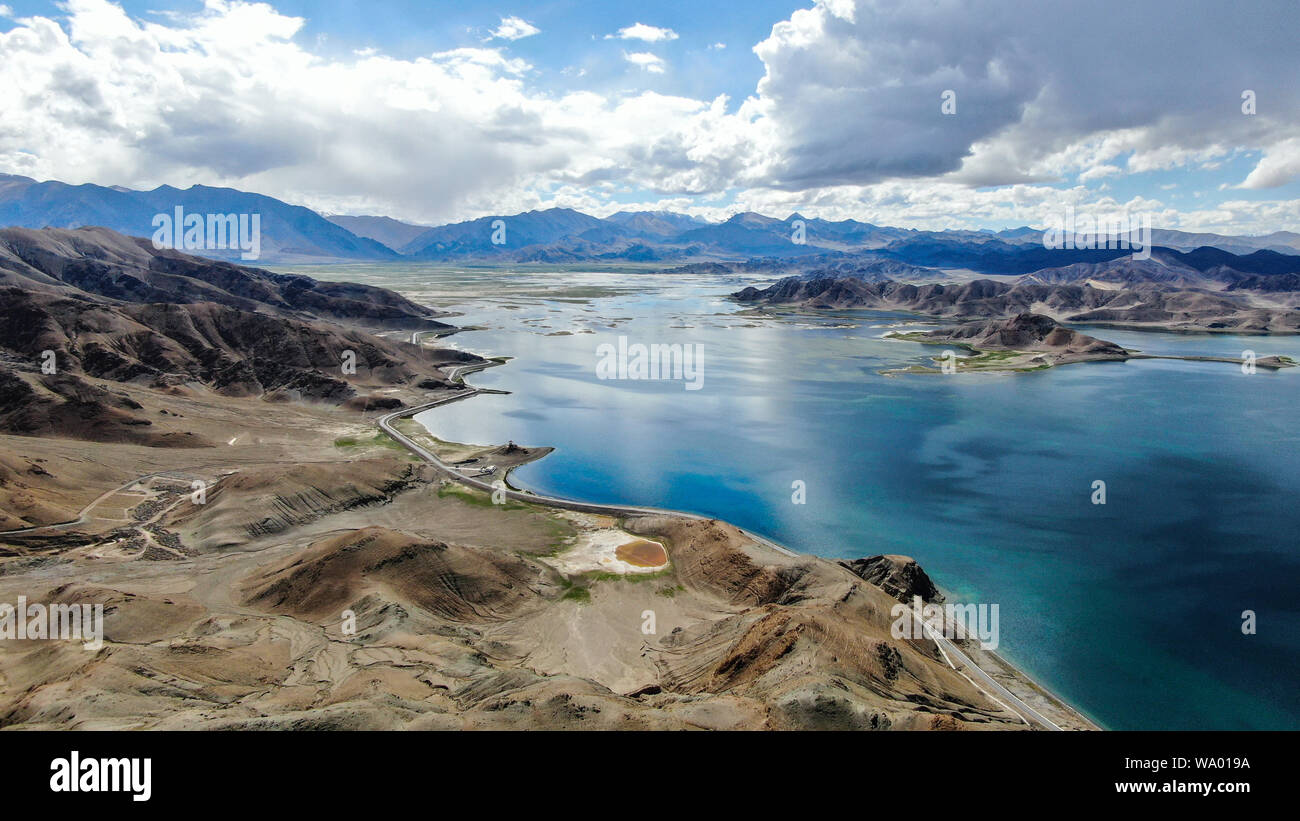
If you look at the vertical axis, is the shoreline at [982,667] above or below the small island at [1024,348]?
below

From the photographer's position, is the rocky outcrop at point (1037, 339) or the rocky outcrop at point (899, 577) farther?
the rocky outcrop at point (1037, 339)

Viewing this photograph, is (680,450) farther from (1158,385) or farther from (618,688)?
(1158,385)

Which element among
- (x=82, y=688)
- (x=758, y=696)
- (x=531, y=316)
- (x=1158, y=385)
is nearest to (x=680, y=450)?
(x=758, y=696)
